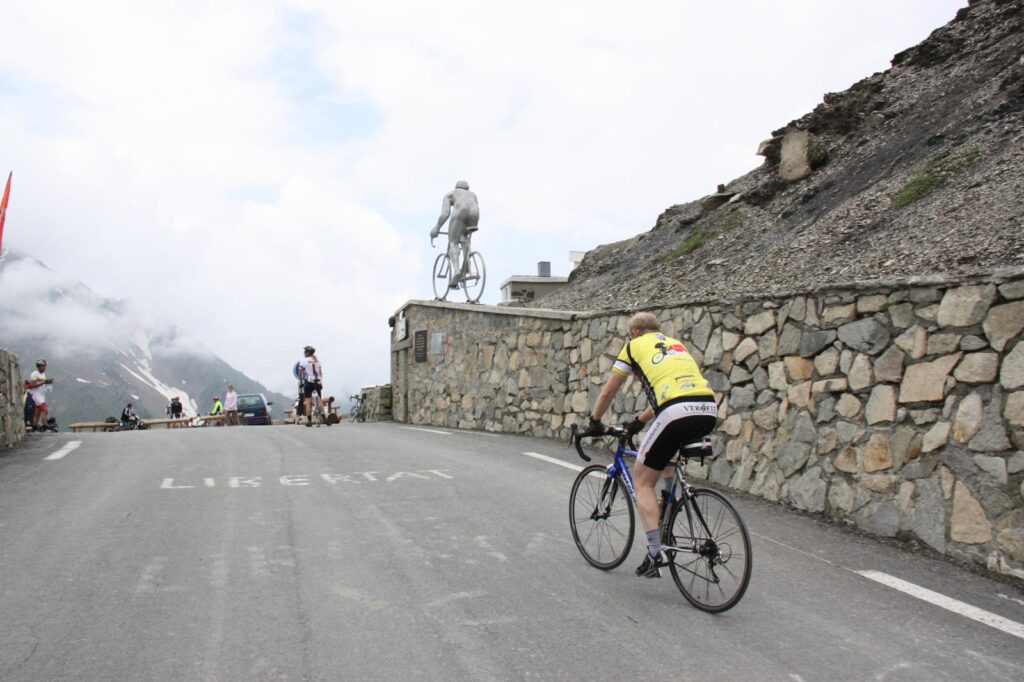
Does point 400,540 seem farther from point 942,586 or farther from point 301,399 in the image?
point 301,399

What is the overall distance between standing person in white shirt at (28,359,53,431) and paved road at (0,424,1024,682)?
13.0 meters

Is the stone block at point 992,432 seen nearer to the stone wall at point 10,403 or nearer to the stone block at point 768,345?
the stone block at point 768,345

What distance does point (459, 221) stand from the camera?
2056 cm

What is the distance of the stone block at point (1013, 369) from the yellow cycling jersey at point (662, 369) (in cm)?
230

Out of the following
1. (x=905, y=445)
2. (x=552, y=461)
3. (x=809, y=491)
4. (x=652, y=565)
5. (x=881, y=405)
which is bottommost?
(x=652, y=565)

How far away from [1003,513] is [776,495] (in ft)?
8.36

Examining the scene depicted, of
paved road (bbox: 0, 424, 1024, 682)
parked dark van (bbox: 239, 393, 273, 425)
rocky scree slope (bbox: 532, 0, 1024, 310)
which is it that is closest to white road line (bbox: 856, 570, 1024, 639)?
paved road (bbox: 0, 424, 1024, 682)

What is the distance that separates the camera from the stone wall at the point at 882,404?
5.77 m

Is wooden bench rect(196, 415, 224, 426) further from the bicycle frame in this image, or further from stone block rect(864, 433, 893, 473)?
the bicycle frame

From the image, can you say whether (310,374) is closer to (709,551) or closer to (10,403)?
(10,403)

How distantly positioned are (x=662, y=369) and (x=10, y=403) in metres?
12.6

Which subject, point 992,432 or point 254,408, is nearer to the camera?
point 992,432

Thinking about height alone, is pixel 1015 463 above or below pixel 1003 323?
below

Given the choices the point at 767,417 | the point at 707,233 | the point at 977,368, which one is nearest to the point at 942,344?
the point at 977,368
